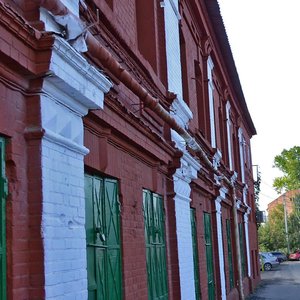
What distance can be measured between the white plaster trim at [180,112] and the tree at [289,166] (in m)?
70.5

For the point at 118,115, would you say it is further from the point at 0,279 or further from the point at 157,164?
the point at 0,279

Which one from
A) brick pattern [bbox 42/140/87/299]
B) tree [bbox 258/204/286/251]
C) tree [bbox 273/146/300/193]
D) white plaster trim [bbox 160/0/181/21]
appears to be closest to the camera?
brick pattern [bbox 42/140/87/299]

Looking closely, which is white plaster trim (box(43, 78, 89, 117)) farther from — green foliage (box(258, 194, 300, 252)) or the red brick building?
green foliage (box(258, 194, 300, 252))

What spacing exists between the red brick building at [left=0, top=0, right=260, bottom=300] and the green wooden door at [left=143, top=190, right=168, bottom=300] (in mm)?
30

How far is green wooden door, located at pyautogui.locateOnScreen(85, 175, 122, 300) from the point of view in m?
5.91

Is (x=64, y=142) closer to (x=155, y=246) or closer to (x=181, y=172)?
(x=155, y=246)

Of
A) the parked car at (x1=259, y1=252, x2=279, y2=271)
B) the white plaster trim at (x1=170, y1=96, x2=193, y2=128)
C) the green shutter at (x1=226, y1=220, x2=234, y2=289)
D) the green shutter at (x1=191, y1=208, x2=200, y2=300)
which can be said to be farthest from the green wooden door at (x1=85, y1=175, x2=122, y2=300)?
the parked car at (x1=259, y1=252, x2=279, y2=271)

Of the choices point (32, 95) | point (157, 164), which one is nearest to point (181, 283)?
point (157, 164)

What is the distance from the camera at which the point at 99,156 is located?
6184 mm

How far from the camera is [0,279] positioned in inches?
155

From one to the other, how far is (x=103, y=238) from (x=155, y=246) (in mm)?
2536

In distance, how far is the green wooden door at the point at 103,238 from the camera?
5.91 m

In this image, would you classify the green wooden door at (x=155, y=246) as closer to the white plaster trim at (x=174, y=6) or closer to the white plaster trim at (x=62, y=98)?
the white plaster trim at (x=62, y=98)

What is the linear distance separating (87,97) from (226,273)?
481 inches
